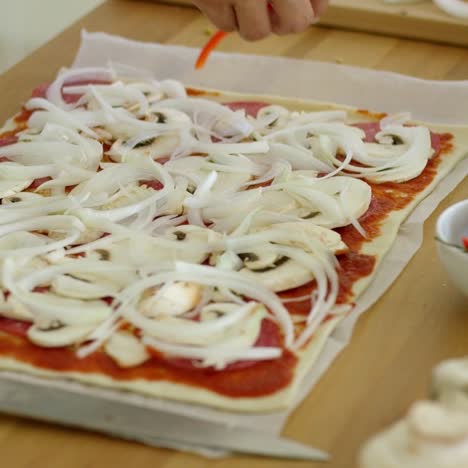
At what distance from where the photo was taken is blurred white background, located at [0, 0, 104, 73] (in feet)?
13.8

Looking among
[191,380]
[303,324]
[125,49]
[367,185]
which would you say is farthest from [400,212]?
[125,49]

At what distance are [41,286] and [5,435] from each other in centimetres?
41

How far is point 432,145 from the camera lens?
2812mm

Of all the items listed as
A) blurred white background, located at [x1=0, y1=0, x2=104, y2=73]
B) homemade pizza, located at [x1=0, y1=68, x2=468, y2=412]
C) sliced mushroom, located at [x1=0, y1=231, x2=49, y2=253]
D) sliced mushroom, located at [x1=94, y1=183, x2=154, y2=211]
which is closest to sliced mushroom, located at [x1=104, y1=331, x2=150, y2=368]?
homemade pizza, located at [x1=0, y1=68, x2=468, y2=412]

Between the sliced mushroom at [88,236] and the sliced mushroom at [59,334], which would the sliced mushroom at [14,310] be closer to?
the sliced mushroom at [59,334]

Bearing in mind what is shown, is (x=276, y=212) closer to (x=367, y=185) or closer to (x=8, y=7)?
(x=367, y=185)

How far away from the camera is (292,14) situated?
2.70 m

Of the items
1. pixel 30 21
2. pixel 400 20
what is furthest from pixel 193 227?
pixel 30 21

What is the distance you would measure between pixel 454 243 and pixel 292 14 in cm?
84

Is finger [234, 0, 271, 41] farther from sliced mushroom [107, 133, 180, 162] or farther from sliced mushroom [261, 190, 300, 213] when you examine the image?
sliced mushroom [261, 190, 300, 213]

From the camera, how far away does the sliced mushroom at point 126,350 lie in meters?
2.01

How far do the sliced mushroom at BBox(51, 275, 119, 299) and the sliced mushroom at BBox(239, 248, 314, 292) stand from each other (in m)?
0.28

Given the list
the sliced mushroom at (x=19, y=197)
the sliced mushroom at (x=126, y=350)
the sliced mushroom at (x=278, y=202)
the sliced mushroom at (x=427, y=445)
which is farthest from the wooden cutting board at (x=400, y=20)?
the sliced mushroom at (x=427, y=445)

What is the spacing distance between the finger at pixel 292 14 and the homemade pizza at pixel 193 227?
0.90ft
